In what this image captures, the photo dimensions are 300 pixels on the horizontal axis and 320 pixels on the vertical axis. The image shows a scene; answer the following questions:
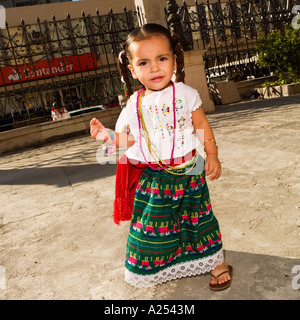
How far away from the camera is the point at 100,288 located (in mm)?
1980

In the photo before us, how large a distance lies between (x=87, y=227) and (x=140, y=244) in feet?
3.94

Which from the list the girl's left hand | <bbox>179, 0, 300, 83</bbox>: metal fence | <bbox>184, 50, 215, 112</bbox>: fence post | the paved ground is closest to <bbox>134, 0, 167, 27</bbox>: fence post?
<bbox>179, 0, 300, 83</bbox>: metal fence

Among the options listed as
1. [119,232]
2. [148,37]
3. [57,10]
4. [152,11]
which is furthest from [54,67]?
[148,37]

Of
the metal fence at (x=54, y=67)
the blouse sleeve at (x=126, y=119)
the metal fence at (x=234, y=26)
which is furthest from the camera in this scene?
the metal fence at (x=234, y=26)

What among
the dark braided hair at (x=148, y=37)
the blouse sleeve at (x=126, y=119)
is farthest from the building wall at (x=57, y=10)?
the blouse sleeve at (x=126, y=119)

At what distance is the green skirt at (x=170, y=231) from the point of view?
5.93ft

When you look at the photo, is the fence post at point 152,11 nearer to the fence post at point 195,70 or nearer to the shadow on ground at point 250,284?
the fence post at point 195,70

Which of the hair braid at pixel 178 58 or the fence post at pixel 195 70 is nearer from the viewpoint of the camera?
the hair braid at pixel 178 58

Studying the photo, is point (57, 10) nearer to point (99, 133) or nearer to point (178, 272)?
point (99, 133)

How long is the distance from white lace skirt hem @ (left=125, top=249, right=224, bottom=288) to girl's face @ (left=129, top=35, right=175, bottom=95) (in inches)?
39.9

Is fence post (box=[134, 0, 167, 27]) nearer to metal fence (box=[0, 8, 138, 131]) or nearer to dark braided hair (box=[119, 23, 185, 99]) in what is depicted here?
metal fence (box=[0, 8, 138, 131])

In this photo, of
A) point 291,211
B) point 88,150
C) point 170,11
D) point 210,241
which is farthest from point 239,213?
point 170,11

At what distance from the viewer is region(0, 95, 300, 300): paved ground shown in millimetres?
1891
